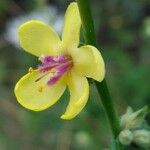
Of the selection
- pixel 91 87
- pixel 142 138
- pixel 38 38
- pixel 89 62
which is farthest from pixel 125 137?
pixel 91 87

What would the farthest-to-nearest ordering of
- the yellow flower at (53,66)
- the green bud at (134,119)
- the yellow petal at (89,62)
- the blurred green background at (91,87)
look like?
the blurred green background at (91,87) → the green bud at (134,119) → the yellow flower at (53,66) → the yellow petal at (89,62)

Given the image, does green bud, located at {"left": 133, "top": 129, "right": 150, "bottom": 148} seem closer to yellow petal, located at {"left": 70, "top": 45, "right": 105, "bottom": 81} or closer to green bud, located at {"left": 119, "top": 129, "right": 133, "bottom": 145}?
green bud, located at {"left": 119, "top": 129, "right": 133, "bottom": 145}

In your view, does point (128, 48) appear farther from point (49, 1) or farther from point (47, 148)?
point (47, 148)

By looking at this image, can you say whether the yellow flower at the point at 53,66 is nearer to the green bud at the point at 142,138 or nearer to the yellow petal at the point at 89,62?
the yellow petal at the point at 89,62

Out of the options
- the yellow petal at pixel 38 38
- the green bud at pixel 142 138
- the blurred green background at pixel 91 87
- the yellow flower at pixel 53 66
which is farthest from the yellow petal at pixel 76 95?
the blurred green background at pixel 91 87

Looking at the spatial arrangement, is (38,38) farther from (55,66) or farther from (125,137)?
(125,137)

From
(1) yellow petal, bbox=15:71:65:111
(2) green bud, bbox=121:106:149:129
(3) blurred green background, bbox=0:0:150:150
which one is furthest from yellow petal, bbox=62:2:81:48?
(3) blurred green background, bbox=0:0:150:150
